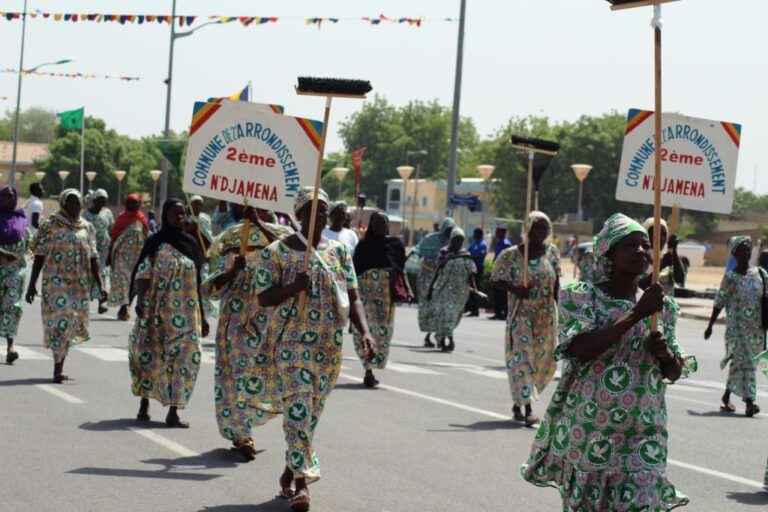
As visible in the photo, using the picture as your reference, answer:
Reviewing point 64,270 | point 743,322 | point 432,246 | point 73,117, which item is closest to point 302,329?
point 64,270

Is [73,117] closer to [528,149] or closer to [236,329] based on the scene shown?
[528,149]

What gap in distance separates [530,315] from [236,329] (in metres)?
3.57

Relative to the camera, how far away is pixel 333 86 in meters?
8.70

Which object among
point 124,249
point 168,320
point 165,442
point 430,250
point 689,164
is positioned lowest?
point 165,442

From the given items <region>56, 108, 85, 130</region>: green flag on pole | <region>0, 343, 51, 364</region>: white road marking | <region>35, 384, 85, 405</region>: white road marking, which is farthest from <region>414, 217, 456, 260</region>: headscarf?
<region>56, 108, 85, 130</region>: green flag on pole

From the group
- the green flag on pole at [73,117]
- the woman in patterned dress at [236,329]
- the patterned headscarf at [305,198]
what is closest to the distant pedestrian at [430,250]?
the woman in patterned dress at [236,329]

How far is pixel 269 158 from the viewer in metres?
11.0

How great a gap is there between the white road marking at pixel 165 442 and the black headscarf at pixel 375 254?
224 inches

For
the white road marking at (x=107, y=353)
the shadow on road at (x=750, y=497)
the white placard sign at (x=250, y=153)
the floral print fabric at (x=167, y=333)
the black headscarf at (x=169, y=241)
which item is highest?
the white placard sign at (x=250, y=153)

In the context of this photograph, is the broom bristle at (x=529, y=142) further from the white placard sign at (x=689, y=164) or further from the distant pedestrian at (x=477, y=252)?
the distant pedestrian at (x=477, y=252)

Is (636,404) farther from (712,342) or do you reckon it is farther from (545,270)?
(712,342)

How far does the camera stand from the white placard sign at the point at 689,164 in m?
11.6

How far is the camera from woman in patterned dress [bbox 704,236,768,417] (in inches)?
577

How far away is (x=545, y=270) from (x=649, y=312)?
745cm
